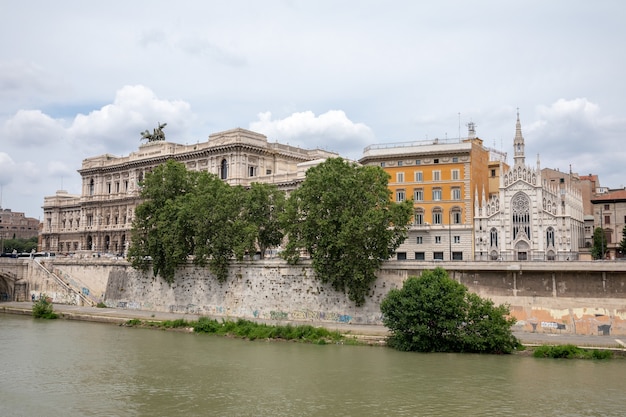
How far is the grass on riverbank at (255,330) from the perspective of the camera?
1449 inches

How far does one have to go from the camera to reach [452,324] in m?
32.8

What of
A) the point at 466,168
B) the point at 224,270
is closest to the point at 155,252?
the point at 224,270

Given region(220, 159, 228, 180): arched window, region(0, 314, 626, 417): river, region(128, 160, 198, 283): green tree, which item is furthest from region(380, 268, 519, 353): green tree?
region(220, 159, 228, 180): arched window

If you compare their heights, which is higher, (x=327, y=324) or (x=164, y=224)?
(x=164, y=224)

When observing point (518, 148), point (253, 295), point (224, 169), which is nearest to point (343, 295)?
point (253, 295)

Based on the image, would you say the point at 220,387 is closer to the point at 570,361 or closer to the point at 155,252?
the point at 570,361

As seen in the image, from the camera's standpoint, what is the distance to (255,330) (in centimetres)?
3925

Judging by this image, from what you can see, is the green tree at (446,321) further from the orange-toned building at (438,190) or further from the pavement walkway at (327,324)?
the orange-toned building at (438,190)

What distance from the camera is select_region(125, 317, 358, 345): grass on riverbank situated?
36.8 m

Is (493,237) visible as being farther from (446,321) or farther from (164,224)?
(164,224)

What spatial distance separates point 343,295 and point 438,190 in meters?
15.5

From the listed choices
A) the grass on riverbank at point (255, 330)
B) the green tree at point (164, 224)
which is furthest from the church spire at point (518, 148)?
the green tree at point (164, 224)

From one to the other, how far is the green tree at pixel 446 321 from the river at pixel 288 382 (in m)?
0.89

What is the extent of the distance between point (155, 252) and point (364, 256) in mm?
19262
